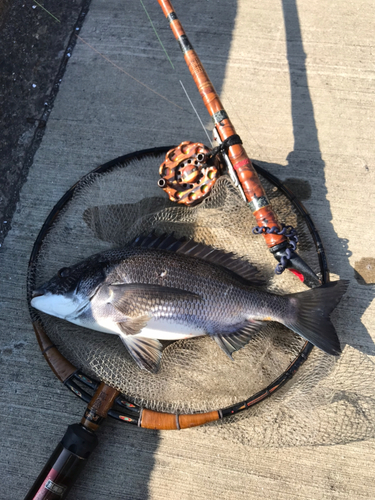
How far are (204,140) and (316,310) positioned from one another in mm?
1690

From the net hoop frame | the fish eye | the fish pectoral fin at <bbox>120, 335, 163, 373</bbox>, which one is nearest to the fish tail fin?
the net hoop frame

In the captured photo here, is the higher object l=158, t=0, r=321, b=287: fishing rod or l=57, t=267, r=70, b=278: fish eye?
l=158, t=0, r=321, b=287: fishing rod

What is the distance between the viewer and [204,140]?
324 centimetres

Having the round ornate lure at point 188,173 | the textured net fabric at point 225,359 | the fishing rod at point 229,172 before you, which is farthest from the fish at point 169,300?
the round ornate lure at point 188,173

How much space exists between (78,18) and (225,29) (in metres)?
1.37

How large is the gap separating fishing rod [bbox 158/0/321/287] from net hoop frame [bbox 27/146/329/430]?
24 centimetres

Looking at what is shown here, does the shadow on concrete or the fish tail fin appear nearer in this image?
the fish tail fin

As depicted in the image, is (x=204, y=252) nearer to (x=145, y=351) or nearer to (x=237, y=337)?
(x=237, y=337)

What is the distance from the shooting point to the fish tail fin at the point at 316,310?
92.2 inches

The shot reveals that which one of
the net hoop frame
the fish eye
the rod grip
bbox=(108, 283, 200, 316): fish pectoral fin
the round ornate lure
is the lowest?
the rod grip

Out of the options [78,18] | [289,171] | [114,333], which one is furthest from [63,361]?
[78,18]

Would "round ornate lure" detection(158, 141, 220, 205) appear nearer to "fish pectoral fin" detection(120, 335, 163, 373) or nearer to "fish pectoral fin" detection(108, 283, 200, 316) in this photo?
"fish pectoral fin" detection(108, 283, 200, 316)

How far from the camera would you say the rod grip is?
7.79 feet

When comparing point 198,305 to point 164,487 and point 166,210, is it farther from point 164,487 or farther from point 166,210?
point 164,487
